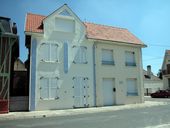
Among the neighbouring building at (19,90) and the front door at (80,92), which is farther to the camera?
the front door at (80,92)

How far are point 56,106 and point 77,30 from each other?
729 centimetres

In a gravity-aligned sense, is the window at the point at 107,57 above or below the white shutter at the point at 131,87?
above

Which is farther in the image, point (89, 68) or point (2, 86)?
point (89, 68)

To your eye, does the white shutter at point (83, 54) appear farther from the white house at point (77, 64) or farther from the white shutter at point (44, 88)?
the white shutter at point (44, 88)

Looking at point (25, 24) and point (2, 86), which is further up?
point (25, 24)

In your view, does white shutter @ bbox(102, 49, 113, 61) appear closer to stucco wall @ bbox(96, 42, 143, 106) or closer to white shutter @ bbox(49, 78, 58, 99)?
stucco wall @ bbox(96, 42, 143, 106)

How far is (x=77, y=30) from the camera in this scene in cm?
2178

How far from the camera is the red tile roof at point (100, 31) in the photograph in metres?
20.5

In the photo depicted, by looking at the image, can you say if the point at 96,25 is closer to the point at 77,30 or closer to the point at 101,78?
the point at 77,30

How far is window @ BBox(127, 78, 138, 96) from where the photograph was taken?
2397 centimetres

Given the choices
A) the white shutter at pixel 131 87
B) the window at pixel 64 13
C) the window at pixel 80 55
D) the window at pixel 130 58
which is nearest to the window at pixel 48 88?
the window at pixel 80 55

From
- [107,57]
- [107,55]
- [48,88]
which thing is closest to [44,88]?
[48,88]

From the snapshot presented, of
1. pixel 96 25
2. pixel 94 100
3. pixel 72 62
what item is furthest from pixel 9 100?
pixel 96 25

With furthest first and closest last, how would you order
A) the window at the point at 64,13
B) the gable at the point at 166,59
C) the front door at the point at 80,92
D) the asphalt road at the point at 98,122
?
the gable at the point at 166,59 < the window at the point at 64,13 < the front door at the point at 80,92 < the asphalt road at the point at 98,122
